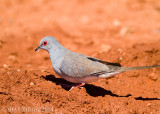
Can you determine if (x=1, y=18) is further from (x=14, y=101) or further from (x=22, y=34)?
(x=14, y=101)

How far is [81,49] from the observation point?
26.7ft

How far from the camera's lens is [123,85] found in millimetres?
5684

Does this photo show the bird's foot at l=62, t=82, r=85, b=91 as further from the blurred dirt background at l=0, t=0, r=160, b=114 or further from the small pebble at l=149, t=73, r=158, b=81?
the small pebble at l=149, t=73, r=158, b=81

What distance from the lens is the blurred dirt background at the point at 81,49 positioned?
15.5 ft

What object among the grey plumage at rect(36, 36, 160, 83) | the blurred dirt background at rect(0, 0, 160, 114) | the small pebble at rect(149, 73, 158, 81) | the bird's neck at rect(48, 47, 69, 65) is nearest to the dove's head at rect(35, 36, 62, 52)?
the bird's neck at rect(48, 47, 69, 65)

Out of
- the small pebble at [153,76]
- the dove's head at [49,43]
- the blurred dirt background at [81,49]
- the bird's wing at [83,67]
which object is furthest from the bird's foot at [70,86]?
the small pebble at [153,76]

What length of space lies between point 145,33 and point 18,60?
5.48 metres

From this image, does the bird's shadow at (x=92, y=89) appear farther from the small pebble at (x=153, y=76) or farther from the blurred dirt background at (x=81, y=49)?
the small pebble at (x=153, y=76)

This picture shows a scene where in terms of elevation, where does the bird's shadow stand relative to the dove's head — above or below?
below

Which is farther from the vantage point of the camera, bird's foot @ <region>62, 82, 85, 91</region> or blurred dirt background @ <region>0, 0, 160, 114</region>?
bird's foot @ <region>62, 82, 85, 91</region>

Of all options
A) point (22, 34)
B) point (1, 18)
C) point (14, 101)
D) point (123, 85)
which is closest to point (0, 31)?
point (22, 34)

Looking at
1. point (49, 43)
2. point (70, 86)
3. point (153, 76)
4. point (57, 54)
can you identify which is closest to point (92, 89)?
point (70, 86)

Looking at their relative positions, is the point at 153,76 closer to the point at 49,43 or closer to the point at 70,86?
the point at 70,86

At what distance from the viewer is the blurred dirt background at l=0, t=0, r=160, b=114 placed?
15.5 ft
